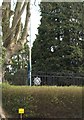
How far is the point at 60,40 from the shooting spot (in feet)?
83.3

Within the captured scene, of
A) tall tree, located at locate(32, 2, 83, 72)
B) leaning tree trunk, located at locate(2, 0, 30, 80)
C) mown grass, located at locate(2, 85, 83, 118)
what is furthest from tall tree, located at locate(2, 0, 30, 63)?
tall tree, located at locate(32, 2, 83, 72)

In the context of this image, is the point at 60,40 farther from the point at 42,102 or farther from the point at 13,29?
the point at 13,29

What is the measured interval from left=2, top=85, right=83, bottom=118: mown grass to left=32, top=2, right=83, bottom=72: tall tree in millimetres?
11320

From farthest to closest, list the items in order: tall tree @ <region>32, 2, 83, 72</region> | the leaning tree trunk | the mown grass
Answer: tall tree @ <region>32, 2, 83, 72</region>, the mown grass, the leaning tree trunk

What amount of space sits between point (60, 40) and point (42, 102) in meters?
13.1

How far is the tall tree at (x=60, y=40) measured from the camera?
24.6 metres

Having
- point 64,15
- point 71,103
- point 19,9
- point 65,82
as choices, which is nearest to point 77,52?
point 64,15

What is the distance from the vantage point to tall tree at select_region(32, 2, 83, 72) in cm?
2458

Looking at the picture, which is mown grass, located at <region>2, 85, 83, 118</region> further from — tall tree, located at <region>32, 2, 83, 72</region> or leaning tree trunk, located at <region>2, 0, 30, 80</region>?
tall tree, located at <region>32, 2, 83, 72</region>

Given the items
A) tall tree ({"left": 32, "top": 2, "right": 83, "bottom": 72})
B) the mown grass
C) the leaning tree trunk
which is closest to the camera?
the leaning tree trunk

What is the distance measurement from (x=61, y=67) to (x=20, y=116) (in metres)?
12.1

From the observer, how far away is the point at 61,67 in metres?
24.6

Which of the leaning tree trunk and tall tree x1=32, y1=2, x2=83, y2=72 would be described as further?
tall tree x1=32, y1=2, x2=83, y2=72

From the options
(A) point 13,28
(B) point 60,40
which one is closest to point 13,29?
(A) point 13,28
